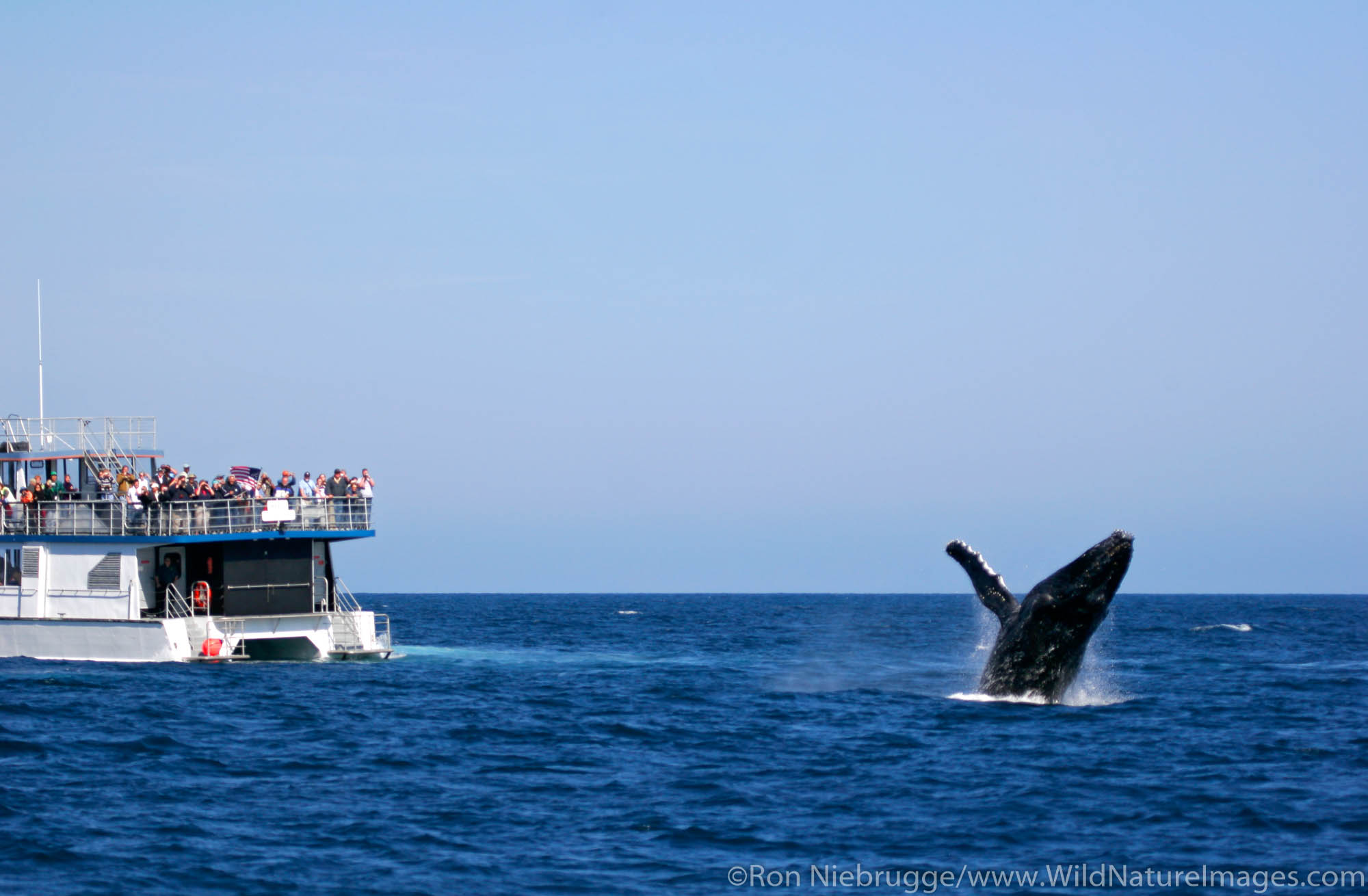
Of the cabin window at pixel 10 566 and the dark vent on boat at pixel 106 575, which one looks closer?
the dark vent on boat at pixel 106 575

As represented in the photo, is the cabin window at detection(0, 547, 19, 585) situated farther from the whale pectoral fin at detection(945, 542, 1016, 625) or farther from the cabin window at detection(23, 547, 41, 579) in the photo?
the whale pectoral fin at detection(945, 542, 1016, 625)

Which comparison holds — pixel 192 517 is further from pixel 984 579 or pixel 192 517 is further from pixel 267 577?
pixel 984 579

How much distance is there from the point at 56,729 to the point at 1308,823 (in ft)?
65.4

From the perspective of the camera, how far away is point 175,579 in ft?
125

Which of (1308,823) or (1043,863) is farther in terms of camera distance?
(1308,823)

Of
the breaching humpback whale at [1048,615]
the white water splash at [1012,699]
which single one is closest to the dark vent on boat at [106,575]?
the white water splash at [1012,699]

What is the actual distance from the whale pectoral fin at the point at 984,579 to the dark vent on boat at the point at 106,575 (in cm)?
2258

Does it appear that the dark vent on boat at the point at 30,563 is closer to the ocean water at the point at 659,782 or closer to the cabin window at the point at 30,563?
the cabin window at the point at 30,563

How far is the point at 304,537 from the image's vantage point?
37.8 metres

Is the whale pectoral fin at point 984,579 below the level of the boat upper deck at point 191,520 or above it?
below

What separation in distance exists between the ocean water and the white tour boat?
97cm

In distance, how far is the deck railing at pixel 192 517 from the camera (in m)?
37.2

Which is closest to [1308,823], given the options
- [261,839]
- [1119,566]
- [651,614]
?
[1119,566]

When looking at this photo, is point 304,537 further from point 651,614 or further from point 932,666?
point 651,614
